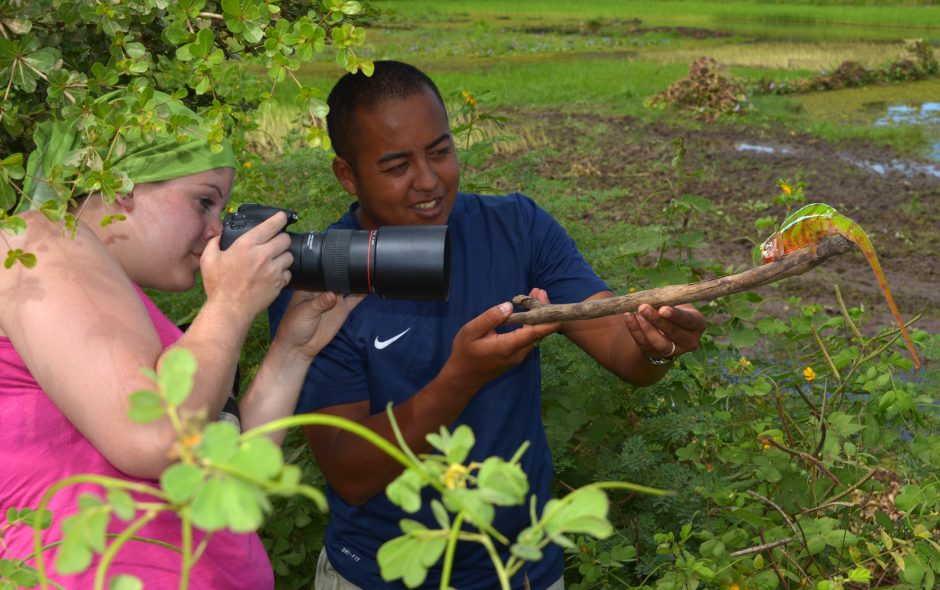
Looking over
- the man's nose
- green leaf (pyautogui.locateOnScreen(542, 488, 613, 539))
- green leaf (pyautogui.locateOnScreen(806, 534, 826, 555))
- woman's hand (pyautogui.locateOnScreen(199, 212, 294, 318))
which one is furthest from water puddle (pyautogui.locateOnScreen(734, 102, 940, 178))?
green leaf (pyautogui.locateOnScreen(542, 488, 613, 539))

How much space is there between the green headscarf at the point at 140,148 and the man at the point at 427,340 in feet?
1.46

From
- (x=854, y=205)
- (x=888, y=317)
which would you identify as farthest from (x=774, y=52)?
(x=888, y=317)

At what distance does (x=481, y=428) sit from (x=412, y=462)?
1.30m

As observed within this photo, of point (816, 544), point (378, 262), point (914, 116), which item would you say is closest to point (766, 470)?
point (816, 544)

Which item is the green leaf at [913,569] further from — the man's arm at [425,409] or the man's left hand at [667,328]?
the man's arm at [425,409]

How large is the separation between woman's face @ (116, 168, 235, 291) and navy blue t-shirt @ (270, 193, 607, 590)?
35 cm

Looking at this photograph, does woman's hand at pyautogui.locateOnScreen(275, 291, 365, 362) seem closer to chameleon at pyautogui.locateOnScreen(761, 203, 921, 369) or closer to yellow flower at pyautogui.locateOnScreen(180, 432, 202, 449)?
chameleon at pyautogui.locateOnScreen(761, 203, 921, 369)

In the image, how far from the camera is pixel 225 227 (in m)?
1.50

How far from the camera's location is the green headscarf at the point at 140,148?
1361 millimetres

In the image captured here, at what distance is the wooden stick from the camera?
4.29 ft

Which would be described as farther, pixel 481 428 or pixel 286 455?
pixel 286 455

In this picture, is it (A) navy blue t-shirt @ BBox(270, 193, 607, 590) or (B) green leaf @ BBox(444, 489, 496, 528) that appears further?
(A) navy blue t-shirt @ BBox(270, 193, 607, 590)

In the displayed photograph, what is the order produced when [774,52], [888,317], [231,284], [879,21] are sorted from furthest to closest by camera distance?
[879,21] < [774,52] < [888,317] < [231,284]

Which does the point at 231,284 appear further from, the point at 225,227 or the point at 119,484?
the point at 119,484
